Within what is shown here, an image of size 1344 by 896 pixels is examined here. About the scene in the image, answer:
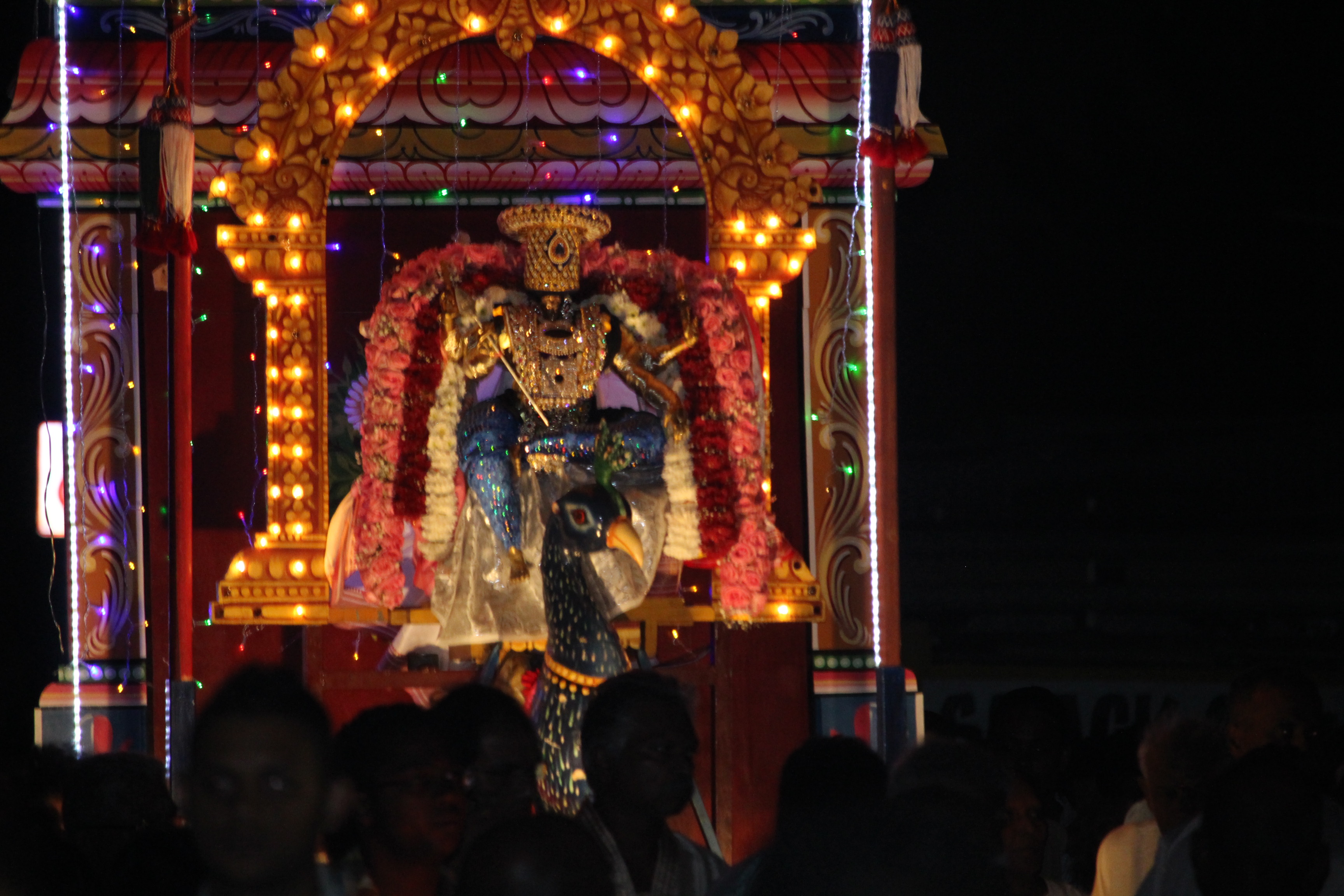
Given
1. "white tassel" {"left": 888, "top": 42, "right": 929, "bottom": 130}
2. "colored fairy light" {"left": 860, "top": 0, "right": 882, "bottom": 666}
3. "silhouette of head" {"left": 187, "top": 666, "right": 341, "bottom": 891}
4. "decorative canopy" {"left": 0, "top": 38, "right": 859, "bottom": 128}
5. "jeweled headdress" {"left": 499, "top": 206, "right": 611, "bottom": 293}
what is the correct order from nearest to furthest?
"silhouette of head" {"left": 187, "top": 666, "right": 341, "bottom": 891} → "jeweled headdress" {"left": 499, "top": 206, "right": 611, "bottom": 293} → "white tassel" {"left": 888, "top": 42, "right": 929, "bottom": 130} → "colored fairy light" {"left": 860, "top": 0, "right": 882, "bottom": 666} → "decorative canopy" {"left": 0, "top": 38, "right": 859, "bottom": 128}

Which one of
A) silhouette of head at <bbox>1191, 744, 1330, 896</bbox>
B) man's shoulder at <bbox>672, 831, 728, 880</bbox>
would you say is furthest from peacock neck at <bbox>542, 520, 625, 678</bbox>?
silhouette of head at <bbox>1191, 744, 1330, 896</bbox>

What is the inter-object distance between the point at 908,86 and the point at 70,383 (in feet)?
11.4

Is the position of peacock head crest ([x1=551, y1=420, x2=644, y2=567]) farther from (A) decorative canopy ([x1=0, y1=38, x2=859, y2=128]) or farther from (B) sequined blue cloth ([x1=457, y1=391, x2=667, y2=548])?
(A) decorative canopy ([x1=0, y1=38, x2=859, y2=128])

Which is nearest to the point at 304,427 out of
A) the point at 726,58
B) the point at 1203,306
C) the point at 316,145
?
the point at 316,145

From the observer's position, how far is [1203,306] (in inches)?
389

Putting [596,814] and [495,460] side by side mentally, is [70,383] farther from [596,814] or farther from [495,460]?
[596,814]

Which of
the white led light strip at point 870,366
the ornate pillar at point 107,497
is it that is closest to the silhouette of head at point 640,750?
the white led light strip at point 870,366

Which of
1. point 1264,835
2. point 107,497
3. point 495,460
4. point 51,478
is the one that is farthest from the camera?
point 51,478

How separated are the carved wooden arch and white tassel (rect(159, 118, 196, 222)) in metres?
0.15

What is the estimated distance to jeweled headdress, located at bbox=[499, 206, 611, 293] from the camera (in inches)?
227

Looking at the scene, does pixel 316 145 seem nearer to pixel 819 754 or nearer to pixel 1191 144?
pixel 819 754

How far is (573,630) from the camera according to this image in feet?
17.0

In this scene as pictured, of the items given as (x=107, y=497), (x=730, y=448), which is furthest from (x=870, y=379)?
(x=107, y=497)

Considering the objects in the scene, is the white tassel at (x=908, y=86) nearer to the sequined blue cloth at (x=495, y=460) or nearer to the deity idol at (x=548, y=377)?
the deity idol at (x=548, y=377)
